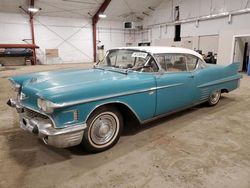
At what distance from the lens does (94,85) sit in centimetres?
242

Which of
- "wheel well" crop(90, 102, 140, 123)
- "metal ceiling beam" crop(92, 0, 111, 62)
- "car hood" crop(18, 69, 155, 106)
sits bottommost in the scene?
"wheel well" crop(90, 102, 140, 123)

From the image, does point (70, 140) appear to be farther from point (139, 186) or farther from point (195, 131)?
point (195, 131)

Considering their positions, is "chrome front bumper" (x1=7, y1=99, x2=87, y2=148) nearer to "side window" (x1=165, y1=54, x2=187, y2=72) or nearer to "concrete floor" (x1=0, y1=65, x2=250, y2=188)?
"concrete floor" (x1=0, y1=65, x2=250, y2=188)

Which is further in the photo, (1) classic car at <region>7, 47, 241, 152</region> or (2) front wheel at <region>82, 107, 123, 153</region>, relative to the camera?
(2) front wheel at <region>82, 107, 123, 153</region>

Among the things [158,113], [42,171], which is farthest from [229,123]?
A: [42,171]

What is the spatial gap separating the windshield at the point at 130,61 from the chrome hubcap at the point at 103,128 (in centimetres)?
90

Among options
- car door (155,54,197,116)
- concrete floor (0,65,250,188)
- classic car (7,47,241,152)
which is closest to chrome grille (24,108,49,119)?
classic car (7,47,241,152)

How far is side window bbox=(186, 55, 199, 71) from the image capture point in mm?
3736

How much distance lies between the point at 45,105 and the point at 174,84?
1970mm

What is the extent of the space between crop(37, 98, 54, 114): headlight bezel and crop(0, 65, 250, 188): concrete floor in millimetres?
671

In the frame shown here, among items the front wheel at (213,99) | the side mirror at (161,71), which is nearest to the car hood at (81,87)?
the side mirror at (161,71)

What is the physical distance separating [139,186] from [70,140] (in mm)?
863

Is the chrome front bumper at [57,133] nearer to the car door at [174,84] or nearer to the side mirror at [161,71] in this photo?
the car door at [174,84]

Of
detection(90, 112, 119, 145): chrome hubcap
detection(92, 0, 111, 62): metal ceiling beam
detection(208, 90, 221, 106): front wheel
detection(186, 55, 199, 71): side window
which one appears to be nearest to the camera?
detection(90, 112, 119, 145): chrome hubcap
